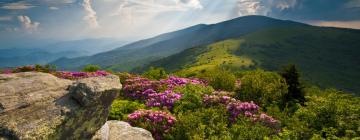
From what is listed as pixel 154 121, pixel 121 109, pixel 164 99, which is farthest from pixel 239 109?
pixel 121 109

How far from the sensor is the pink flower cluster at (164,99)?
18.8 m

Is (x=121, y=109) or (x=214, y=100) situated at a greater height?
(x=214, y=100)

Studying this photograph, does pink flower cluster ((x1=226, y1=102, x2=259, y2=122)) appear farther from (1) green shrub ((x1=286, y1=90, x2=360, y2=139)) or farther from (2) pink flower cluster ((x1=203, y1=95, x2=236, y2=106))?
(1) green shrub ((x1=286, y1=90, x2=360, y2=139))

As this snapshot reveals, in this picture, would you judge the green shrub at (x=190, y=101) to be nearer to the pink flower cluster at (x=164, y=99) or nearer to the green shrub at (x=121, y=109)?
the pink flower cluster at (x=164, y=99)

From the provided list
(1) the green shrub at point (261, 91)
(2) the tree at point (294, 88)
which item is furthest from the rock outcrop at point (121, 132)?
(2) the tree at point (294, 88)

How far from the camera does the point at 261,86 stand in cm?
2305

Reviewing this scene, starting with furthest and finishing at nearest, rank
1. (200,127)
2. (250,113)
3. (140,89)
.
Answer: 1. (140,89)
2. (250,113)
3. (200,127)

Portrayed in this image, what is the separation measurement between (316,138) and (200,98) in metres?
8.59

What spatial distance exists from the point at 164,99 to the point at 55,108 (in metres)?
10.9

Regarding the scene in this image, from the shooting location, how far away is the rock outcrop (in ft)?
38.8

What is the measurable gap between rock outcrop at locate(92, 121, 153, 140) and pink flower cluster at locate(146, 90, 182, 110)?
510cm

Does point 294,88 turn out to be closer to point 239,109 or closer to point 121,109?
point 239,109

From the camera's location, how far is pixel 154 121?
15039 mm

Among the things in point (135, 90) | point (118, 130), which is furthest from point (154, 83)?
point (118, 130)
